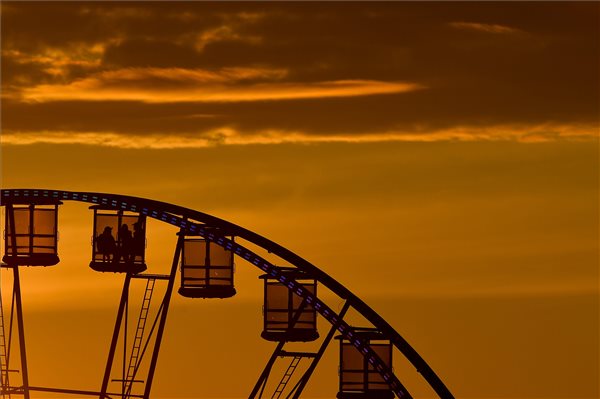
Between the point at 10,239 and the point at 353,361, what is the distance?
16030mm

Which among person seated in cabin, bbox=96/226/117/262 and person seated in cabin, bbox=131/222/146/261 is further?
person seated in cabin, bbox=96/226/117/262

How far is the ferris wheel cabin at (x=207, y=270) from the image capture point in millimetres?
114438

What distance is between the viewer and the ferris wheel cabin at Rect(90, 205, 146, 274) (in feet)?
374

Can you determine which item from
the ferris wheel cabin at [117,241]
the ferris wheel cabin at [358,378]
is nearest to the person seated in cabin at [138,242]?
the ferris wheel cabin at [117,241]

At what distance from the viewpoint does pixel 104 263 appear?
375 ft

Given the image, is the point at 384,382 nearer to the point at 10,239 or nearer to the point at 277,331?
the point at 277,331

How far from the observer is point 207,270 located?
11450cm

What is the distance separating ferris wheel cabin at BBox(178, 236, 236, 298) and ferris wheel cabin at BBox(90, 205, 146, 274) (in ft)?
6.14

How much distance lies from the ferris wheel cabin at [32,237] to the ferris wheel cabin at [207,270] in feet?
16.8

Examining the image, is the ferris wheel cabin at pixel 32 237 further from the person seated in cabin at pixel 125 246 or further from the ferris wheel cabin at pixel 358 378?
the ferris wheel cabin at pixel 358 378

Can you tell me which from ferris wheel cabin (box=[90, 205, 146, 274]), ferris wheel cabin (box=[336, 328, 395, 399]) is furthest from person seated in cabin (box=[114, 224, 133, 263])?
ferris wheel cabin (box=[336, 328, 395, 399])

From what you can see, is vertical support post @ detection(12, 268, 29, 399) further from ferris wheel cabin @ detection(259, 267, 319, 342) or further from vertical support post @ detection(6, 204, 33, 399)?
ferris wheel cabin @ detection(259, 267, 319, 342)

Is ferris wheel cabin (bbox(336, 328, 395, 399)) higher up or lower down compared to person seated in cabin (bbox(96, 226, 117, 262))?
lower down

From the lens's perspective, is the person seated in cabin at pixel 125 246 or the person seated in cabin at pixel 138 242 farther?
the person seated in cabin at pixel 125 246
